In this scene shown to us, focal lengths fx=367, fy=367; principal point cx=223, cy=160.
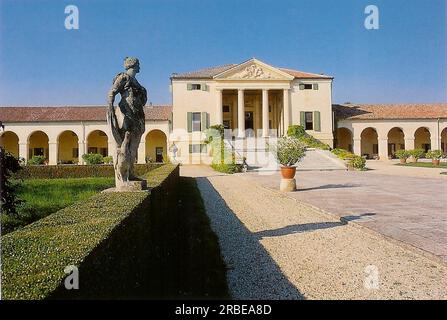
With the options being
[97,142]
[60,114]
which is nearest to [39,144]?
[60,114]

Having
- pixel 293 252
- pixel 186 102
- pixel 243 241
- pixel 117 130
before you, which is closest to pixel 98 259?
pixel 117 130

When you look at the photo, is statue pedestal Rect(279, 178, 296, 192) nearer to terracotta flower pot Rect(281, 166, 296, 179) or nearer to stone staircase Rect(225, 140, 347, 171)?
terracotta flower pot Rect(281, 166, 296, 179)

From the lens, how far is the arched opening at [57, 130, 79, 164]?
41812 mm

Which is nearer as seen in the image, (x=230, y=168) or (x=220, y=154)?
(x=230, y=168)

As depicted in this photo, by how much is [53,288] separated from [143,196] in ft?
10.6

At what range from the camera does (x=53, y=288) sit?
1.83 m

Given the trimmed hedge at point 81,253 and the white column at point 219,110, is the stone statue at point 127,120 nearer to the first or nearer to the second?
the trimmed hedge at point 81,253

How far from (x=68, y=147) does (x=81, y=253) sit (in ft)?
142

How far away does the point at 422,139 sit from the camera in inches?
1724

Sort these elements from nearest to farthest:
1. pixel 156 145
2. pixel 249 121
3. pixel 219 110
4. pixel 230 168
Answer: pixel 230 168 < pixel 219 110 < pixel 156 145 < pixel 249 121

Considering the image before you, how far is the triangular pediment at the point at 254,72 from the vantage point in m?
39.1

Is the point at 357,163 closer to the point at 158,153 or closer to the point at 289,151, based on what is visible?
the point at 289,151
